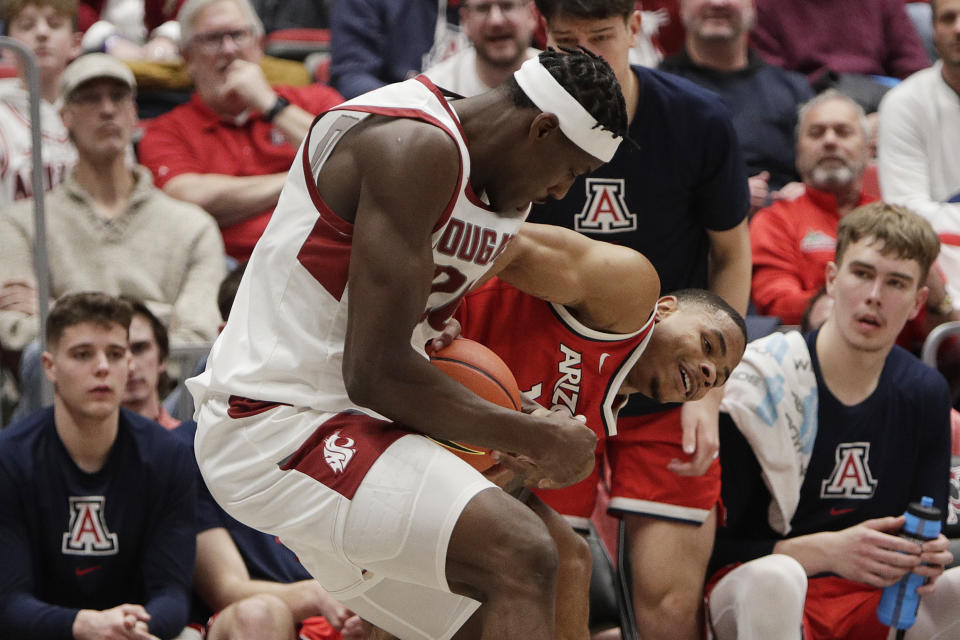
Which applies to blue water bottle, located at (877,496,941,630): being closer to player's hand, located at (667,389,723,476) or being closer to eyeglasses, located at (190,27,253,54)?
player's hand, located at (667,389,723,476)

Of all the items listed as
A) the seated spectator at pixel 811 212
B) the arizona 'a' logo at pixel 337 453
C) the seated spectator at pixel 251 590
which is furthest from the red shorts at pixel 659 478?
the seated spectator at pixel 811 212

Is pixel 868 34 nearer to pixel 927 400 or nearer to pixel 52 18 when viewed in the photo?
pixel 927 400

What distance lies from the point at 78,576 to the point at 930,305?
11.2ft

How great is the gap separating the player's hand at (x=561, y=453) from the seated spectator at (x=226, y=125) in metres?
3.32

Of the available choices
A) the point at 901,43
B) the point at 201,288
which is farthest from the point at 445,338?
the point at 901,43

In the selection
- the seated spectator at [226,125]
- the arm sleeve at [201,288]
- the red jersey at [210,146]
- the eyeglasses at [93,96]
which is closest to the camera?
the arm sleeve at [201,288]

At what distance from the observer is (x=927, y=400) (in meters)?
4.43

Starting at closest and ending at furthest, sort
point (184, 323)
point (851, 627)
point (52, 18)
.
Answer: point (851, 627)
point (184, 323)
point (52, 18)

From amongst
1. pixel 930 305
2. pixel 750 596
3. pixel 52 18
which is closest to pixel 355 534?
pixel 750 596

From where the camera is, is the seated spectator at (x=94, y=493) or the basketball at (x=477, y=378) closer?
the basketball at (x=477, y=378)

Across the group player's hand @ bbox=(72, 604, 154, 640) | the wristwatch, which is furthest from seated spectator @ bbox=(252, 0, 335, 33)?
player's hand @ bbox=(72, 604, 154, 640)

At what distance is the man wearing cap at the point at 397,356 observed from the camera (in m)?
2.59

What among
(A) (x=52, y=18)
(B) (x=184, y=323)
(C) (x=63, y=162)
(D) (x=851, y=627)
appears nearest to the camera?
(D) (x=851, y=627)

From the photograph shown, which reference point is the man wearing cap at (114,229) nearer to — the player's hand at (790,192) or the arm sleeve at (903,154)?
the player's hand at (790,192)
